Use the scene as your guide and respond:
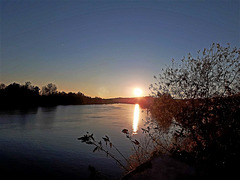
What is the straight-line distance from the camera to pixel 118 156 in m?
17.9

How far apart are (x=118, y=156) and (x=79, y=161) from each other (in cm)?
398

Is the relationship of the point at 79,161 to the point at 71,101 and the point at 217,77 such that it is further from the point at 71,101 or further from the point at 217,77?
the point at 71,101

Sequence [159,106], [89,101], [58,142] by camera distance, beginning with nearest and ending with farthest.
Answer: [159,106], [58,142], [89,101]

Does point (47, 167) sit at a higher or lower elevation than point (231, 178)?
lower

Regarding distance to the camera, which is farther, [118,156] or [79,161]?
[118,156]

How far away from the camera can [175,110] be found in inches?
307

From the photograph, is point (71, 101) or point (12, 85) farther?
point (71, 101)

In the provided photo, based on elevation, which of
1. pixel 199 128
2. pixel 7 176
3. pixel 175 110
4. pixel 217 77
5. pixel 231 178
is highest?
pixel 217 77

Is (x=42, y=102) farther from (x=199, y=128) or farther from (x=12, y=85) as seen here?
(x=199, y=128)

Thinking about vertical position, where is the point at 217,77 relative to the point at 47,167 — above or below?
above

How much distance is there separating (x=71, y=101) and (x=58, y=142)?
12872 centimetres

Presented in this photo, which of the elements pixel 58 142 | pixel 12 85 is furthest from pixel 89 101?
pixel 58 142

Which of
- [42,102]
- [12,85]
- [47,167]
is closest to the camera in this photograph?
[47,167]

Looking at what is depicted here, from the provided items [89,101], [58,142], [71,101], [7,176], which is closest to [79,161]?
[7,176]
